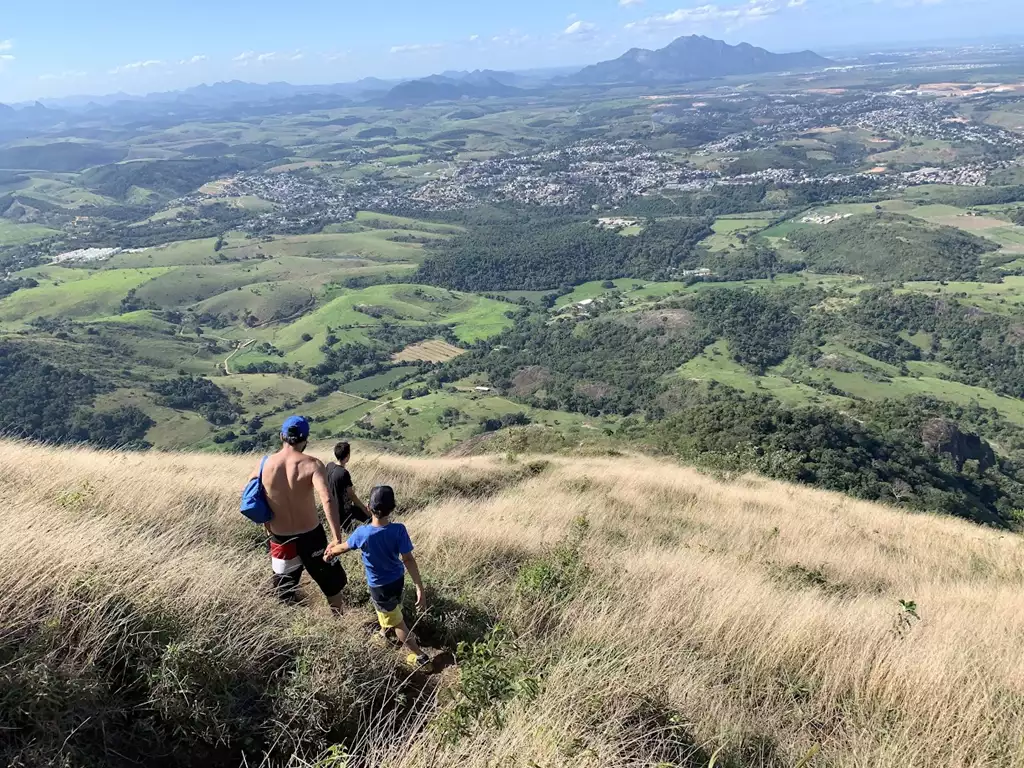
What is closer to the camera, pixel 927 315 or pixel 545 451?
pixel 545 451

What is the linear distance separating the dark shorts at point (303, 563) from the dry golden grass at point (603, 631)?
192 mm

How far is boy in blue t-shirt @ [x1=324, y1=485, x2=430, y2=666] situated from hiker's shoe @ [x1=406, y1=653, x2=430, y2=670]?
153 mm

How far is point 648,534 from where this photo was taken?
9633mm

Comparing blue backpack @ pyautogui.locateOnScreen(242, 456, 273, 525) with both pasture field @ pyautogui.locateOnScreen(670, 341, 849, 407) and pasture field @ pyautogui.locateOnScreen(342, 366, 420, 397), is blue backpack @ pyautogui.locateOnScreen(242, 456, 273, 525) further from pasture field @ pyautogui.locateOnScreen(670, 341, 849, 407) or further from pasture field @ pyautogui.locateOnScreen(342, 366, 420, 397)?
pasture field @ pyautogui.locateOnScreen(342, 366, 420, 397)

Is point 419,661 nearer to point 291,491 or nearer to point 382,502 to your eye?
point 382,502

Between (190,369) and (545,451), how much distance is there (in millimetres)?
88395

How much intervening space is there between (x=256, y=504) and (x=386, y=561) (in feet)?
3.99

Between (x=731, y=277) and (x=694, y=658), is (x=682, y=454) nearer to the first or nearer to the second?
(x=694, y=658)

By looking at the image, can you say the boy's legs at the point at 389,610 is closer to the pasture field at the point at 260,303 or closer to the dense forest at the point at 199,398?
the dense forest at the point at 199,398

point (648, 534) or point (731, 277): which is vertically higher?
point (648, 534)

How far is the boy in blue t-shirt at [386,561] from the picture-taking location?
4.52 meters

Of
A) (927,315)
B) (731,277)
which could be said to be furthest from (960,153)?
(927,315)

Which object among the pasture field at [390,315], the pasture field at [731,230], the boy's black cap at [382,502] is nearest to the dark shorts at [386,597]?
the boy's black cap at [382,502]

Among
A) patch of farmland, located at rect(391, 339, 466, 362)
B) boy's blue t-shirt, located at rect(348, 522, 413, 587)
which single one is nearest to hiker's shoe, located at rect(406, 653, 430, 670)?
boy's blue t-shirt, located at rect(348, 522, 413, 587)
